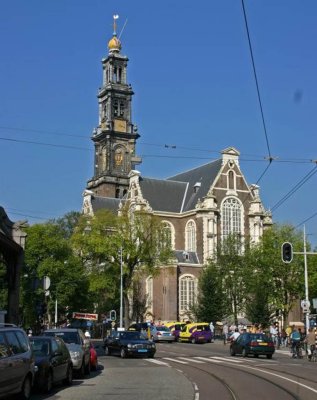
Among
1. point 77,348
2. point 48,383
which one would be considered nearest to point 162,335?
point 77,348

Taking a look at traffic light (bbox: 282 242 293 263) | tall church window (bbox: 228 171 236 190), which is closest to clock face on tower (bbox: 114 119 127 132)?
tall church window (bbox: 228 171 236 190)

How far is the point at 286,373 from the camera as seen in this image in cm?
2180

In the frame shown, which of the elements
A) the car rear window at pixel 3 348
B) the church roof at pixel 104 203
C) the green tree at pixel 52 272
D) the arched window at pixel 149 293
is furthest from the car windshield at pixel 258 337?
the church roof at pixel 104 203

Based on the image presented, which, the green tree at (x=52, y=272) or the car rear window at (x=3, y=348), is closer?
the car rear window at (x=3, y=348)

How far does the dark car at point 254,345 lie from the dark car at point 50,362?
50.6ft

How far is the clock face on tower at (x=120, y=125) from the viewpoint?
115812 millimetres

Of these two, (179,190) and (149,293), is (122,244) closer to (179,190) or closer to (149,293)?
(149,293)

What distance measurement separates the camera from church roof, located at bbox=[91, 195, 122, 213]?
9956cm

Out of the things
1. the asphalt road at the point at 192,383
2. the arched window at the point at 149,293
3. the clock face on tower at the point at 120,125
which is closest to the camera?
the asphalt road at the point at 192,383

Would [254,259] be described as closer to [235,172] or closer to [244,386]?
[235,172]

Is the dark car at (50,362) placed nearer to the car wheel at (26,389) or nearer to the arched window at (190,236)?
the car wheel at (26,389)

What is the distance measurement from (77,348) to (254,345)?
556 inches

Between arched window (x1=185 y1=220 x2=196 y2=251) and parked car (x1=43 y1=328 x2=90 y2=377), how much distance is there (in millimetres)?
63262

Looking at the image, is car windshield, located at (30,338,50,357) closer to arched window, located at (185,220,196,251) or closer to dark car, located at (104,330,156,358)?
dark car, located at (104,330,156,358)
